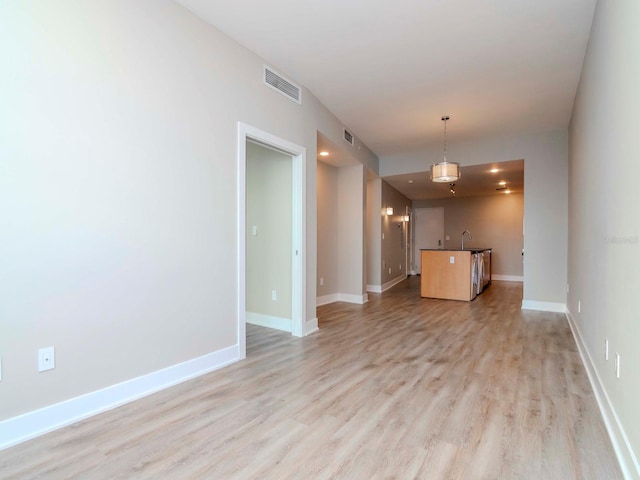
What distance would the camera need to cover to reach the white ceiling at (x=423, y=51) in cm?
257

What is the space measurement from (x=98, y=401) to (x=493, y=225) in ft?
33.3

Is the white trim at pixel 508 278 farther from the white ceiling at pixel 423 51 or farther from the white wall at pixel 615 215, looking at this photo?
the white wall at pixel 615 215

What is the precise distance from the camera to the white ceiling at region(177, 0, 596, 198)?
2568 mm

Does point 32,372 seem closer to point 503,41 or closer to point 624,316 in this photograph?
point 624,316

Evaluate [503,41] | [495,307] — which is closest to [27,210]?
[503,41]

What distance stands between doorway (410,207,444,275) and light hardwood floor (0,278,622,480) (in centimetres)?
735

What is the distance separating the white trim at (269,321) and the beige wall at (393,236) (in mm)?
3508

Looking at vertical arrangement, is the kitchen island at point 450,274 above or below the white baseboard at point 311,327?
above

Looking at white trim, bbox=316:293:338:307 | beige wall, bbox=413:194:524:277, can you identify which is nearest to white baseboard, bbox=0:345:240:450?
white trim, bbox=316:293:338:307

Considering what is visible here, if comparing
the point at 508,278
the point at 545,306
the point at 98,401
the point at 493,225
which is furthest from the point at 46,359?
the point at 493,225

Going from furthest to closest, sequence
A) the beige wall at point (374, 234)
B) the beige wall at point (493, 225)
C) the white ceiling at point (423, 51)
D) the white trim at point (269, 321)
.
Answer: the beige wall at point (493, 225) < the beige wall at point (374, 234) < the white trim at point (269, 321) < the white ceiling at point (423, 51)

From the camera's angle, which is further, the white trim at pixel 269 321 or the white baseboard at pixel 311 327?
the white trim at pixel 269 321

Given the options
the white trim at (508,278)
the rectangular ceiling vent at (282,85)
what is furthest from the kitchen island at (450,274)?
the rectangular ceiling vent at (282,85)

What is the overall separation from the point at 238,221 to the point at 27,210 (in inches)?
58.1
